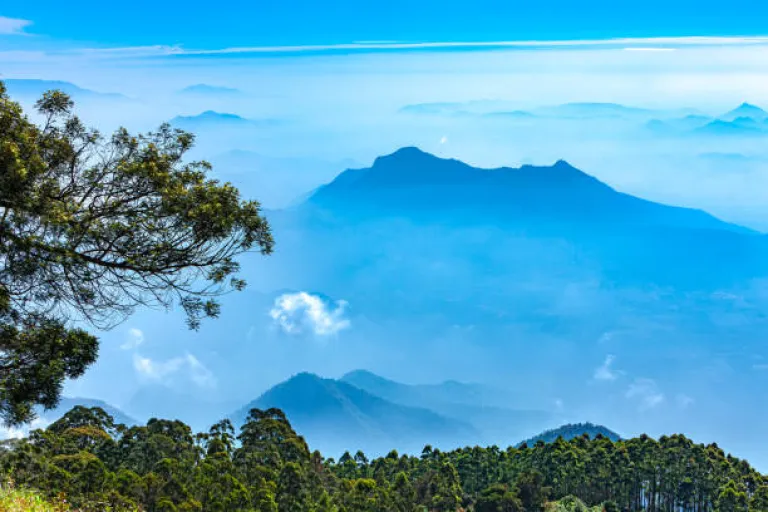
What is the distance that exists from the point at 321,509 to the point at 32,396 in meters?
15.7

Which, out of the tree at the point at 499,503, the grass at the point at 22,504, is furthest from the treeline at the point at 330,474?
the grass at the point at 22,504

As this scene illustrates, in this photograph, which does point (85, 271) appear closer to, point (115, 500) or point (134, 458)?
point (115, 500)

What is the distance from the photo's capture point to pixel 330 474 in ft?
123

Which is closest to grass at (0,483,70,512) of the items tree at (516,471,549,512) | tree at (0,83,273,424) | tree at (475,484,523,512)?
tree at (0,83,273,424)

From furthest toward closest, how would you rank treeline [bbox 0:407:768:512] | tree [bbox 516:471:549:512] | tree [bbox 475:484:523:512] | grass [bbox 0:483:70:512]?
tree [bbox 516:471:549:512] < tree [bbox 475:484:523:512] < treeline [bbox 0:407:768:512] < grass [bbox 0:483:70:512]

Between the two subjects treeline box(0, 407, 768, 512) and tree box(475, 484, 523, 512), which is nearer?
treeline box(0, 407, 768, 512)

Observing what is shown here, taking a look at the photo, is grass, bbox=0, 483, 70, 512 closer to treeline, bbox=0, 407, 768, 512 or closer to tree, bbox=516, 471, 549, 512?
treeline, bbox=0, 407, 768, 512

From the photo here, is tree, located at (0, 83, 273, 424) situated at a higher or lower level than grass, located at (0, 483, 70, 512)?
higher

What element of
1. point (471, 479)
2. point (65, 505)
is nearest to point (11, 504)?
point (65, 505)

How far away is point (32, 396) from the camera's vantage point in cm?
1548

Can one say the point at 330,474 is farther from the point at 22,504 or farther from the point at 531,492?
the point at 22,504

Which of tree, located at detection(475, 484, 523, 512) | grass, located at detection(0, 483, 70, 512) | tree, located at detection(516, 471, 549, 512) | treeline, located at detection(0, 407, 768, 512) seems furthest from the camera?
tree, located at detection(516, 471, 549, 512)

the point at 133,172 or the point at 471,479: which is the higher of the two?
the point at 471,479

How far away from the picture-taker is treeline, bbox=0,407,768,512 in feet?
80.8
